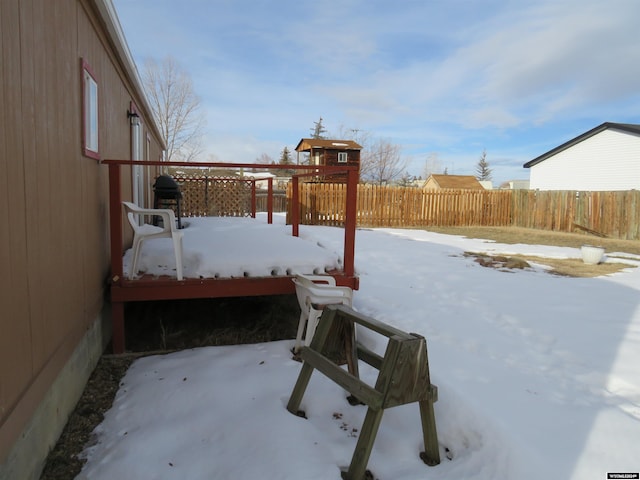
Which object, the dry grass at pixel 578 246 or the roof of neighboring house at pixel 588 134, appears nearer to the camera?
the dry grass at pixel 578 246

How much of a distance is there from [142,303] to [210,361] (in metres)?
2.00

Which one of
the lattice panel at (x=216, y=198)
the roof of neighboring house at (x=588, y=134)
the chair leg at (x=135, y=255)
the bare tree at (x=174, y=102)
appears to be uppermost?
the bare tree at (x=174, y=102)

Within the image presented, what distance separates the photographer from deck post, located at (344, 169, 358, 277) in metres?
3.71

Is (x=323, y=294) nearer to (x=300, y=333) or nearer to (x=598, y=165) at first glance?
(x=300, y=333)

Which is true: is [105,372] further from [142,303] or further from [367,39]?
[367,39]

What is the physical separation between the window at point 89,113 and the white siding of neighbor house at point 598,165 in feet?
62.3

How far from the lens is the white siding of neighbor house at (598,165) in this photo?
16445 millimetres

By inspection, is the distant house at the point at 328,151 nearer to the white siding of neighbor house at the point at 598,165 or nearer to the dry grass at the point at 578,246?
the white siding of neighbor house at the point at 598,165

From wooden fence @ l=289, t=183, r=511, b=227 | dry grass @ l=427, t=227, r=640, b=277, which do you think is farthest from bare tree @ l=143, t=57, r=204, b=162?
dry grass @ l=427, t=227, r=640, b=277

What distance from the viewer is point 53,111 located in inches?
89.3

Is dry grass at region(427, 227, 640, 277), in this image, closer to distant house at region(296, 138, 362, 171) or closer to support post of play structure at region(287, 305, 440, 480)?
support post of play structure at region(287, 305, 440, 480)

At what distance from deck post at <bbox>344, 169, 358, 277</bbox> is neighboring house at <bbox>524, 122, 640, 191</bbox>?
17055 millimetres

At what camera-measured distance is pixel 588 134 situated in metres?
18.4

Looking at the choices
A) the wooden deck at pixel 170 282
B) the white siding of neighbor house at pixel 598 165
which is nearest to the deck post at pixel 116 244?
the wooden deck at pixel 170 282
